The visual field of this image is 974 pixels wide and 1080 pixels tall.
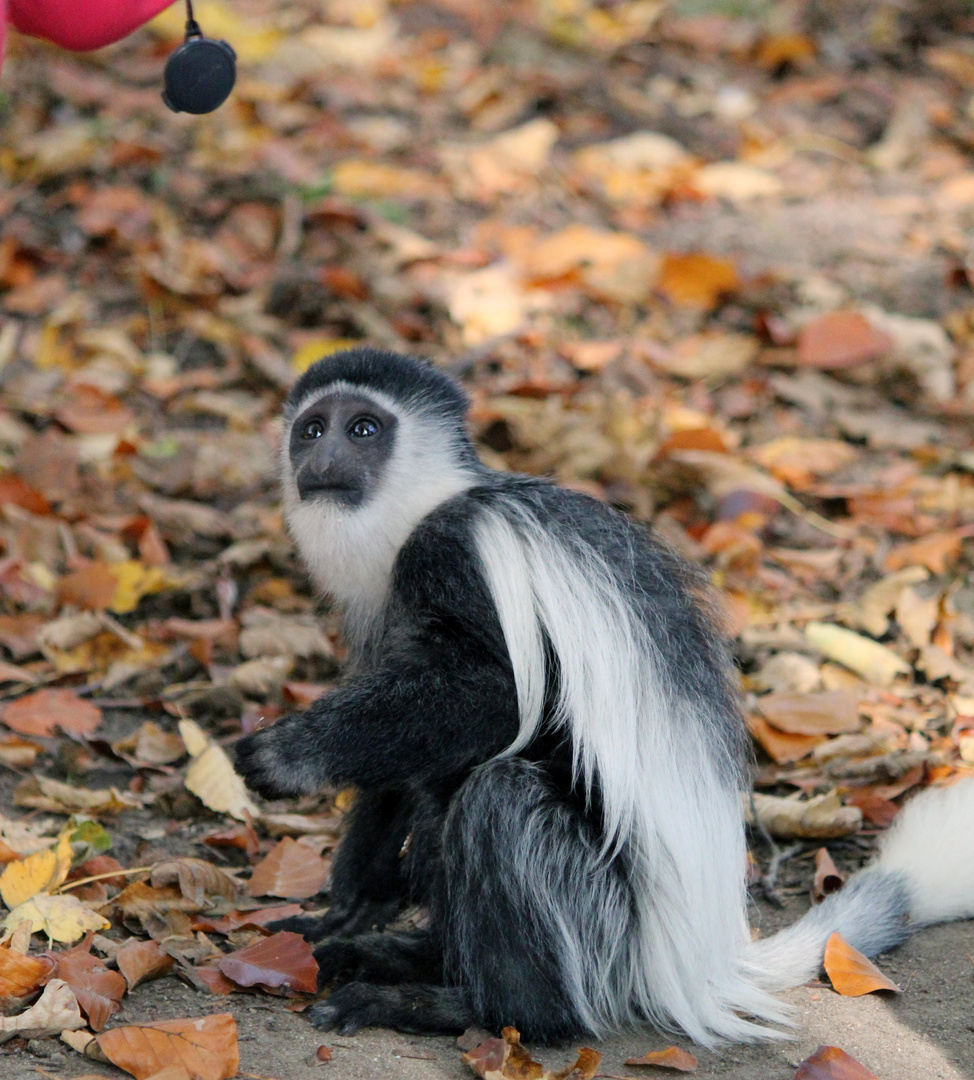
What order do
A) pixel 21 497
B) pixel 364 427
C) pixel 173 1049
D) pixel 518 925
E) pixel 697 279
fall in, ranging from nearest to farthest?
pixel 173 1049 < pixel 518 925 < pixel 364 427 < pixel 21 497 < pixel 697 279

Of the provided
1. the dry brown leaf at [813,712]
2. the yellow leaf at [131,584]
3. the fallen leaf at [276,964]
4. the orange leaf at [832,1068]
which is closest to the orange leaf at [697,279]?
the dry brown leaf at [813,712]

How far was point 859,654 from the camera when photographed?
4.63m

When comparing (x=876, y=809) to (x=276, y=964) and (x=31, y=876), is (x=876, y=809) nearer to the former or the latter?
(x=276, y=964)

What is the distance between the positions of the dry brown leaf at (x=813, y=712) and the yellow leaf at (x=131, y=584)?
2273 millimetres

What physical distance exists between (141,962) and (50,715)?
4.57ft

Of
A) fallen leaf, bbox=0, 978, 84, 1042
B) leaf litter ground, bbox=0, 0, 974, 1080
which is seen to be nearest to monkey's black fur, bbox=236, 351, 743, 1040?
leaf litter ground, bbox=0, 0, 974, 1080

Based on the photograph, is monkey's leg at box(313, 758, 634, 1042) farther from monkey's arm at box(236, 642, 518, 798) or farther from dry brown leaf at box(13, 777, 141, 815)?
dry brown leaf at box(13, 777, 141, 815)

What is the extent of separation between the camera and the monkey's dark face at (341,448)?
3502 mm

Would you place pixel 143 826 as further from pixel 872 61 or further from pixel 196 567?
pixel 872 61

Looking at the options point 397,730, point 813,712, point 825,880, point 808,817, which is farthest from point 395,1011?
point 813,712

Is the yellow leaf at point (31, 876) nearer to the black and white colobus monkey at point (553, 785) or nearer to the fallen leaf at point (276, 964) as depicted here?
the fallen leaf at point (276, 964)

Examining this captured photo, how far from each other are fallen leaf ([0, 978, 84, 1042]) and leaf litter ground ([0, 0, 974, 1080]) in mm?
12

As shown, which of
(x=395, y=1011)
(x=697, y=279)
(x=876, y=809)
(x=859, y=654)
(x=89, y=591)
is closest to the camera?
(x=395, y=1011)

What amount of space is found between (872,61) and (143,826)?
23.8 ft
